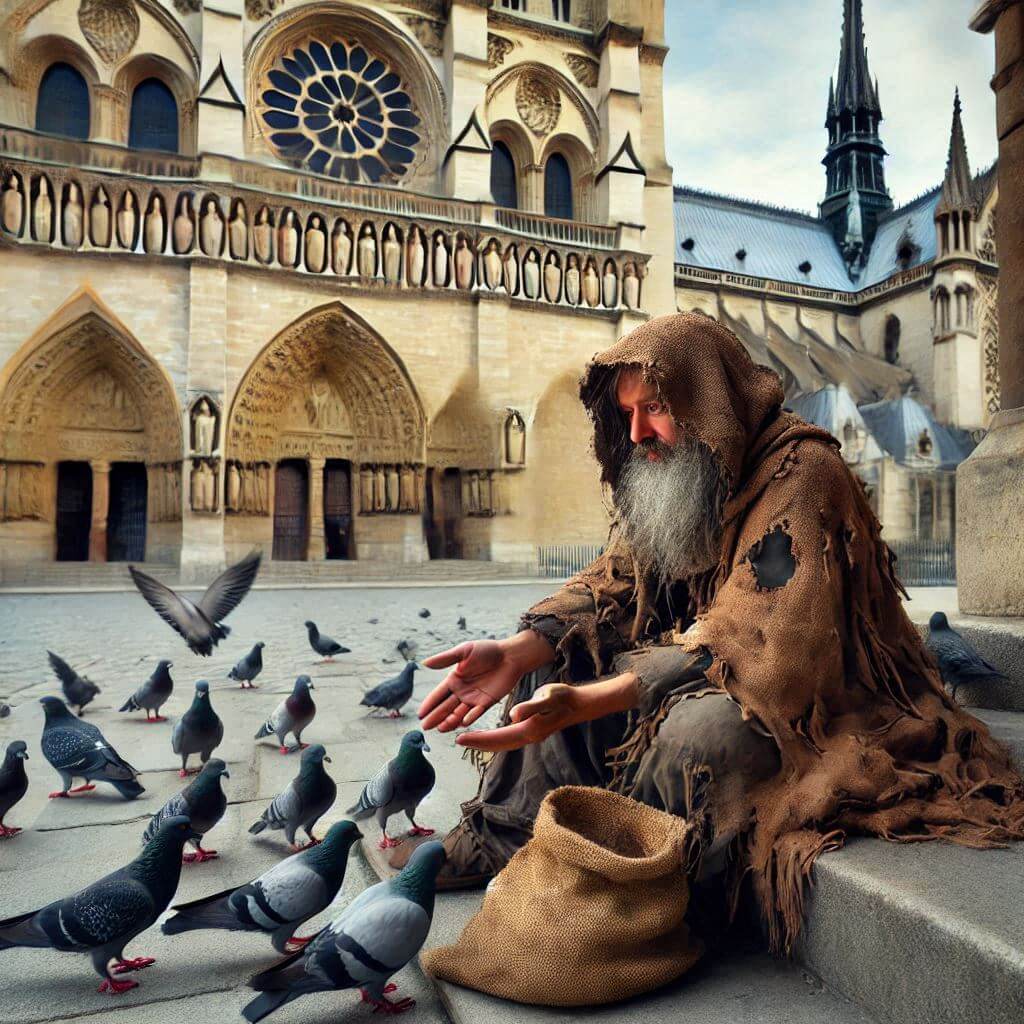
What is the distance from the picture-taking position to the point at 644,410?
1829 millimetres

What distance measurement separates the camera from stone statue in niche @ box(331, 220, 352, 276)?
16703 millimetres

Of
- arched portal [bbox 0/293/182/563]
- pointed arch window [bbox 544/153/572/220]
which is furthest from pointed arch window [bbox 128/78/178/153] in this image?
pointed arch window [bbox 544/153/572/220]

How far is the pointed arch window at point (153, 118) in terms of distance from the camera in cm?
1688

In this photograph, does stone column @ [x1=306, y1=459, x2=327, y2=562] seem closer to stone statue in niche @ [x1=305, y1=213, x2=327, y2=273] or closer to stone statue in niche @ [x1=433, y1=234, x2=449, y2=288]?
stone statue in niche @ [x1=305, y1=213, x2=327, y2=273]

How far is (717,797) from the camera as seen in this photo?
1.46 m

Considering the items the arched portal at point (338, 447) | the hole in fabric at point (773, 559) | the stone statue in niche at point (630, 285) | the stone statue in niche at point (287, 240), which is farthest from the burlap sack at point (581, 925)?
the stone statue in niche at point (630, 285)

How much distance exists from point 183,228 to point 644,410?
16.1m

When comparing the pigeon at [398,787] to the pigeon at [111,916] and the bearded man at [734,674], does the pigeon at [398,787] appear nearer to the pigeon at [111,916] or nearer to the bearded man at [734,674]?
the bearded man at [734,674]

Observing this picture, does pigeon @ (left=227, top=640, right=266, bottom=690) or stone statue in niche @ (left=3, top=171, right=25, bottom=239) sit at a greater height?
stone statue in niche @ (left=3, top=171, right=25, bottom=239)

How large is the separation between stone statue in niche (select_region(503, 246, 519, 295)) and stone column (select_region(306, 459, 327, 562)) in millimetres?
5869

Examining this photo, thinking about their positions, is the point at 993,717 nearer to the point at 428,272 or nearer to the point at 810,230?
the point at 428,272

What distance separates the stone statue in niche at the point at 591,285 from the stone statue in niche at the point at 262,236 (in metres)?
7.25

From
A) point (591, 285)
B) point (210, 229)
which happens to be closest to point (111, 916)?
point (210, 229)

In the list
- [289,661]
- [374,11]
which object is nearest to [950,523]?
[374,11]
